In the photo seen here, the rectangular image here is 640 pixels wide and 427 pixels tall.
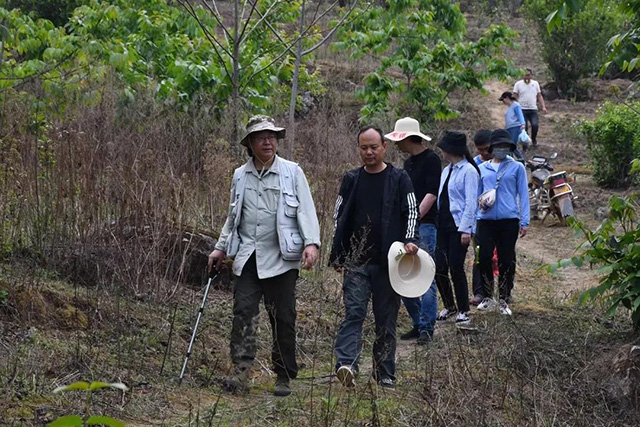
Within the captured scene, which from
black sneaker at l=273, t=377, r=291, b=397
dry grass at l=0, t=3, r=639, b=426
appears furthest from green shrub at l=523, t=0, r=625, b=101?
black sneaker at l=273, t=377, r=291, b=397

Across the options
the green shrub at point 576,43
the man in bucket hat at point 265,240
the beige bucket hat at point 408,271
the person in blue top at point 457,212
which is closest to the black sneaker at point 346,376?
the man in bucket hat at point 265,240

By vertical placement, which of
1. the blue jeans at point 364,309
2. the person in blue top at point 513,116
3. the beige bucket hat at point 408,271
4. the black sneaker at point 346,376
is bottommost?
the black sneaker at point 346,376

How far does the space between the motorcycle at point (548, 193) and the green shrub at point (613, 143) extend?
4.42 ft

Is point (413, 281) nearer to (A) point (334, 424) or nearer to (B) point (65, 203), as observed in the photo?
(A) point (334, 424)

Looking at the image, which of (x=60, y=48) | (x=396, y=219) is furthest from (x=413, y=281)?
(x=60, y=48)

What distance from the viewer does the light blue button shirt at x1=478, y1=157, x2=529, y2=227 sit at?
8742 mm

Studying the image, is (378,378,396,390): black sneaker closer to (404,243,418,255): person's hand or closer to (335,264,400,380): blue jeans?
(335,264,400,380): blue jeans

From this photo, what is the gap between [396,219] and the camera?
660 centimetres

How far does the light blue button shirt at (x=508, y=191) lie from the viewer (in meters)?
8.74

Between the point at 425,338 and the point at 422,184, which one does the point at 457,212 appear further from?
the point at 425,338

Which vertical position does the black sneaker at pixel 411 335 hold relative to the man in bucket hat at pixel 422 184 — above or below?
below

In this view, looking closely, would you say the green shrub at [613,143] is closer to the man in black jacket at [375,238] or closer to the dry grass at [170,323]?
the dry grass at [170,323]

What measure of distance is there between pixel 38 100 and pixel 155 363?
177 inches

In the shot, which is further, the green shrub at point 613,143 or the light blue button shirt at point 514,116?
the light blue button shirt at point 514,116
